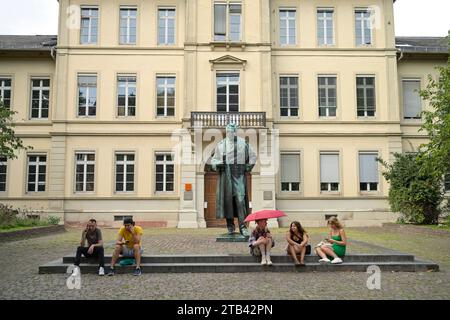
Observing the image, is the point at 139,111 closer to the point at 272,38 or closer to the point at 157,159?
the point at 157,159

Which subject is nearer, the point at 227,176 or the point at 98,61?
the point at 227,176

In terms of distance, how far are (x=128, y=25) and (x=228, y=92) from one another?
21.8 ft

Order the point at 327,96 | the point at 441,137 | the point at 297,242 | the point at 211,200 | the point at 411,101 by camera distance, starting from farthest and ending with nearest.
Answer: the point at 411,101, the point at 327,96, the point at 211,200, the point at 441,137, the point at 297,242

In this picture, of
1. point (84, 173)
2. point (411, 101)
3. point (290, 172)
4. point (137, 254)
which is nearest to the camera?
point (137, 254)

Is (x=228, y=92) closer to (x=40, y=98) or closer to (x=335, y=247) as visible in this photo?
(x=40, y=98)

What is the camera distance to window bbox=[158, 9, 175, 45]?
25625 millimetres

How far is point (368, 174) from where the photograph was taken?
996 inches

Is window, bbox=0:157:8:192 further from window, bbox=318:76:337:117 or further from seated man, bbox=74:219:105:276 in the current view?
seated man, bbox=74:219:105:276

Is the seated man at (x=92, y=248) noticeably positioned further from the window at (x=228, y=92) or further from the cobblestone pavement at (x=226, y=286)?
the window at (x=228, y=92)

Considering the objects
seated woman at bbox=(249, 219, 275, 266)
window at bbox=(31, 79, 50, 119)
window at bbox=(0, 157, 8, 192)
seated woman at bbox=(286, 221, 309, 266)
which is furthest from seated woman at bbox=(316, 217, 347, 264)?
window at bbox=(0, 157, 8, 192)

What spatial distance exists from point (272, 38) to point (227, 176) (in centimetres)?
1518

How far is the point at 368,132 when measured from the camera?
25266mm

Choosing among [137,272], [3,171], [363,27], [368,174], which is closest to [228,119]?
[368,174]

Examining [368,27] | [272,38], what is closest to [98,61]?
[272,38]
